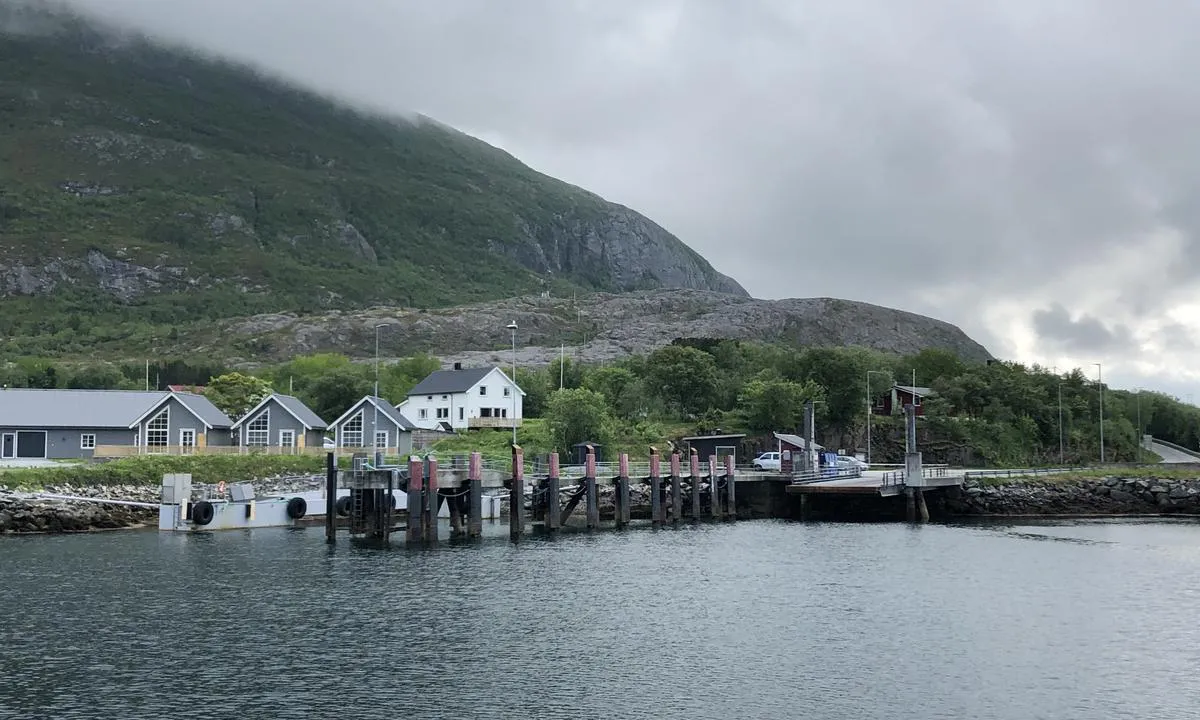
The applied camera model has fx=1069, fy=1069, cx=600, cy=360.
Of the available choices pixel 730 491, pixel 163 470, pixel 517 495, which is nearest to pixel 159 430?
pixel 163 470

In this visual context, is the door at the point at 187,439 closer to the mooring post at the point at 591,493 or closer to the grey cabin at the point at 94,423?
the grey cabin at the point at 94,423

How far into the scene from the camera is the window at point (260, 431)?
84.8 meters

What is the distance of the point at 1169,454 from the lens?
14088 cm

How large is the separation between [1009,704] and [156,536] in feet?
157

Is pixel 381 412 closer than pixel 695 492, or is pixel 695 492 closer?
pixel 695 492

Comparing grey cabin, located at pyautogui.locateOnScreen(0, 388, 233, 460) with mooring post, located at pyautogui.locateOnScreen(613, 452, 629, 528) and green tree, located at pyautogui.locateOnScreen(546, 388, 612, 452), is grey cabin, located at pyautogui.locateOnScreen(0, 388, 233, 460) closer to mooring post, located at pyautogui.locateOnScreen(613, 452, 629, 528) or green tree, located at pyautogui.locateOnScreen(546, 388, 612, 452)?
green tree, located at pyautogui.locateOnScreen(546, 388, 612, 452)

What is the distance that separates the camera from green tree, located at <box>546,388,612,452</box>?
8719 centimetres

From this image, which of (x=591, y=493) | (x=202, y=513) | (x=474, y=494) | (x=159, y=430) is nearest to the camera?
(x=474, y=494)

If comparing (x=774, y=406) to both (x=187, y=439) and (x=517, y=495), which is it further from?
(x=187, y=439)

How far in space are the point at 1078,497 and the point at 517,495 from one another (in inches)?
1883

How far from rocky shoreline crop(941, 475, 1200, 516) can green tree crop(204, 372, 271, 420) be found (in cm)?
6828

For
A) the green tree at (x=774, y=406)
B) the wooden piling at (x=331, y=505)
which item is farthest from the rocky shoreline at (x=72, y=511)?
the green tree at (x=774, y=406)

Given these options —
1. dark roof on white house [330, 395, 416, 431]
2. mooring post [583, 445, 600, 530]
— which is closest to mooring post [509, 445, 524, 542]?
mooring post [583, 445, 600, 530]

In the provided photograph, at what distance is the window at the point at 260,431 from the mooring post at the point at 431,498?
33.1 meters
